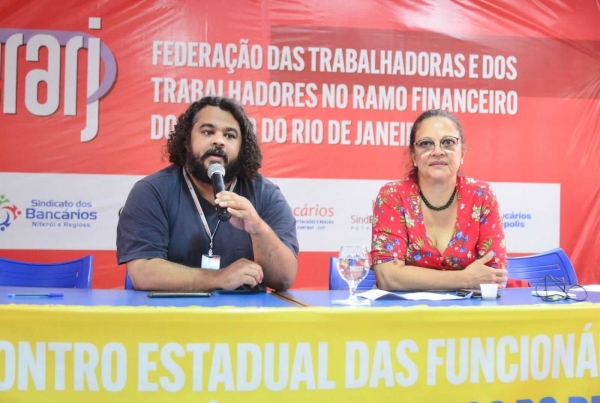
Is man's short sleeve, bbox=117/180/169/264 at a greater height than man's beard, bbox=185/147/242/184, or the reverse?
man's beard, bbox=185/147/242/184

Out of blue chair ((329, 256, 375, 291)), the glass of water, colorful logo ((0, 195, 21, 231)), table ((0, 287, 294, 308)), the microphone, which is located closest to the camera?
table ((0, 287, 294, 308))

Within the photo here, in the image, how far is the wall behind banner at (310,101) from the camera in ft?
13.4

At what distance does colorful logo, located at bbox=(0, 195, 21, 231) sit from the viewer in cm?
404

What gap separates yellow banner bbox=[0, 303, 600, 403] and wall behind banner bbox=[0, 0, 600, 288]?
9.21 ft

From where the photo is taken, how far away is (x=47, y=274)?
115 inches

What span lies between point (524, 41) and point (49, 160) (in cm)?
355

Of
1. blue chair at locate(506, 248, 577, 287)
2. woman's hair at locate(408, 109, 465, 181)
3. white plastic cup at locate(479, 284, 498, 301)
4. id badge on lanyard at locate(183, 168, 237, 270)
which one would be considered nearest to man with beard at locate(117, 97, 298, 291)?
id badge on lanyard at locate(183, 168, 237, 270)

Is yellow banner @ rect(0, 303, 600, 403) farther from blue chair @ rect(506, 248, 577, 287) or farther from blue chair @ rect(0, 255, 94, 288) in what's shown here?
blue chair @ rect(0, 255, 94, 288)

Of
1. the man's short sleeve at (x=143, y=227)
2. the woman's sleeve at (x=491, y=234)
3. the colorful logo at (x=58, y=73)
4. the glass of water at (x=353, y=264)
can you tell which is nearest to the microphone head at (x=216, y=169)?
the man's short sleeve at (x=143, y=227)

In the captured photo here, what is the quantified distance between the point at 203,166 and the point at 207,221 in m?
0.23

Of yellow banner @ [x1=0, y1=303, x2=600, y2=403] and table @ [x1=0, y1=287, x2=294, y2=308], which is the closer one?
yellow banner @ [x1=0, y1=303, x2=600, y2=403]

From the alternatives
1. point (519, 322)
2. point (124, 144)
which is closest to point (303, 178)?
point (124, 144)

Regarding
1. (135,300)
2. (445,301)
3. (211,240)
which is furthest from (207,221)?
(445,301)

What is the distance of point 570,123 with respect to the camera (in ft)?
14.9
